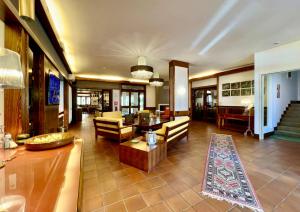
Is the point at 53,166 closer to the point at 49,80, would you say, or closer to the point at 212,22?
the point at 49,80

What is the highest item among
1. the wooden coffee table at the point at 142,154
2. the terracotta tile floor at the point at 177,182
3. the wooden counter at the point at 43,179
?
the wooden counter at the point at 43,179

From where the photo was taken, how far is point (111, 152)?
390 centimetres

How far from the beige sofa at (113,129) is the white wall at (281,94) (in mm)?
5603

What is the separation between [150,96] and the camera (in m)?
12.4

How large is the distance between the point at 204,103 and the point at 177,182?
322 inches

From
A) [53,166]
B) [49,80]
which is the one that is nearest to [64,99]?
[49,80]

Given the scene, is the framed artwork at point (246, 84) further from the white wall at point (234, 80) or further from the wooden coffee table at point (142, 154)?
the wooden coffee table at point (142, 154)

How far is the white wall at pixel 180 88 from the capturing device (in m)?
5.86

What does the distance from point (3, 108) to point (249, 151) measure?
5118mm

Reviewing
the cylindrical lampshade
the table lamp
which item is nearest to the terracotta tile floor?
the table lamp

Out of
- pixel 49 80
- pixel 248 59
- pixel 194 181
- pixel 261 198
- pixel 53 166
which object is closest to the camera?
pixel 53 166

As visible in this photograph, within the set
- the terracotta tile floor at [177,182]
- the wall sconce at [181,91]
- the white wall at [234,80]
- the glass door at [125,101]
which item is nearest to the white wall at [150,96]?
the glass door at [125,101]

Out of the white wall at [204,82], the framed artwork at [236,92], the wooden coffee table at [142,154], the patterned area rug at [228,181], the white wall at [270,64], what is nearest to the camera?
the patterned area rug at [228,181]

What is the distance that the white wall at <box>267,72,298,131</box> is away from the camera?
227 inches
